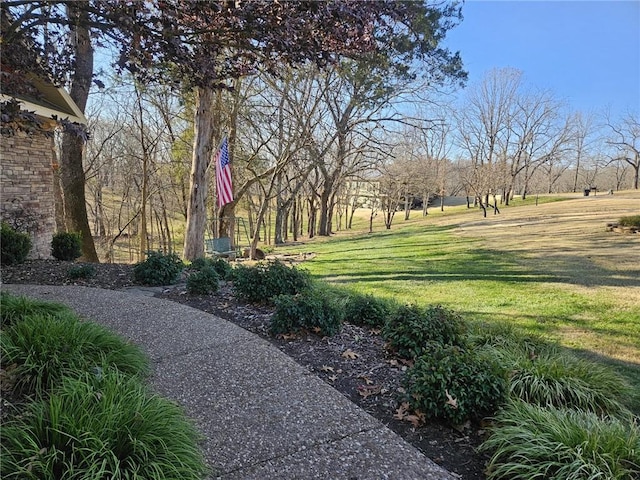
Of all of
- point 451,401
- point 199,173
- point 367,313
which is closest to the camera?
point 451,401

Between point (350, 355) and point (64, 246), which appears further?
point (64, 246)

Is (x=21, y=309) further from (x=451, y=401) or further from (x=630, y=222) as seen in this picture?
(x=630, y=222)

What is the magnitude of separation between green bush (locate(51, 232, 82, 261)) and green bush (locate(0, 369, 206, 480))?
6.76m

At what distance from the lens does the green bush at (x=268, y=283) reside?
4797mm

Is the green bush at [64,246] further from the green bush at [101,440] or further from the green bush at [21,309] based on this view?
the green bush at [101,440]

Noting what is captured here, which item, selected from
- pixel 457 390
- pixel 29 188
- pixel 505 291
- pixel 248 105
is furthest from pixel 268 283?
pixel 248 105

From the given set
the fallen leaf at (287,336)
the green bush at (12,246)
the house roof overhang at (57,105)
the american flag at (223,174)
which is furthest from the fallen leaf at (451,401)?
the house roof overhang at (57,105)

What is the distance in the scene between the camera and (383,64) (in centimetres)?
977

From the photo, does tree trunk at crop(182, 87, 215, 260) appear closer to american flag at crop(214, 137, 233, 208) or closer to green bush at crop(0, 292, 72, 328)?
american flag at crop(214, 137, 233, 208)

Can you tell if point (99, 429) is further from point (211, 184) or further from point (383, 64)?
point (211, 184)

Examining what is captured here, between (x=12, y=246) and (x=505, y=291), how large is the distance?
8.62 m

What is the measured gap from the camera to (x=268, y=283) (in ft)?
15.8

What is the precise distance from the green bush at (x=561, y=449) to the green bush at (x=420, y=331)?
3.73 ft

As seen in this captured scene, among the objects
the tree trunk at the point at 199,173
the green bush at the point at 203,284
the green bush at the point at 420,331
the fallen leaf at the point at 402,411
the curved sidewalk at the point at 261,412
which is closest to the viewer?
the curved sidewalk at the point at 261,412
